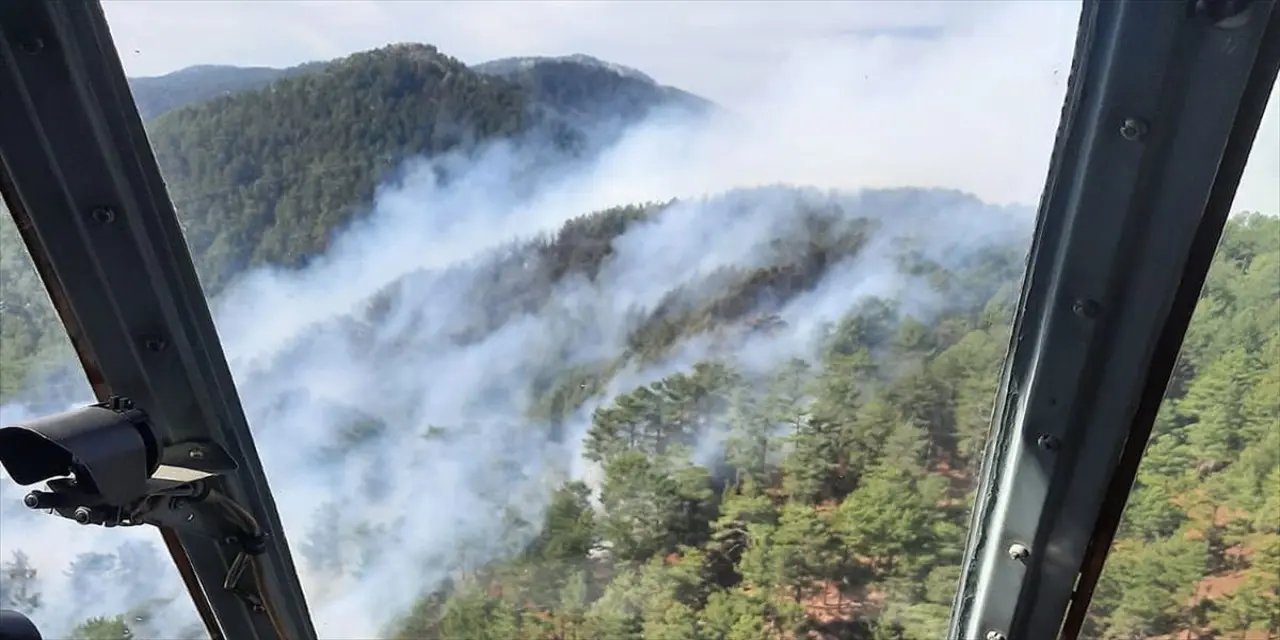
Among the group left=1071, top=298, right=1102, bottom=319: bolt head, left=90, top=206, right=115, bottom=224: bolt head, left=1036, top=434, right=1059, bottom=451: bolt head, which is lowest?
left=1036, top=434, right=1059, bottom=451: bolt head

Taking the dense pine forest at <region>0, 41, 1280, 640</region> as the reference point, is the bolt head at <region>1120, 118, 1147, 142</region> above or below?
above

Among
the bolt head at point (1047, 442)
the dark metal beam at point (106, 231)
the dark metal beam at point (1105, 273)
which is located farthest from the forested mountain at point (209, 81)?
the bolt head at point (1047, 442)

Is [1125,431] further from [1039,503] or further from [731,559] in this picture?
[731,559]

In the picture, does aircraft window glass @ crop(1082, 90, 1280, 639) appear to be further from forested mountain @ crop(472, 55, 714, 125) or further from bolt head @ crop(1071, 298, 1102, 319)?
forested mountain @ crop(472, 55, 714, 125)

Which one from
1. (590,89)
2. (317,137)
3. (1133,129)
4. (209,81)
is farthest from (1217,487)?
(209,81)

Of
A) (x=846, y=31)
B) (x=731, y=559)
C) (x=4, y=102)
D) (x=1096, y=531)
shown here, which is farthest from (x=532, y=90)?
(x=1096, y=531)

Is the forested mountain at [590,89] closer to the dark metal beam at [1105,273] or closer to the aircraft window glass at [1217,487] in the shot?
the dark metal beam at [1105,273]

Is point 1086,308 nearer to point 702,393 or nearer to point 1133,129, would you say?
point 1133,129

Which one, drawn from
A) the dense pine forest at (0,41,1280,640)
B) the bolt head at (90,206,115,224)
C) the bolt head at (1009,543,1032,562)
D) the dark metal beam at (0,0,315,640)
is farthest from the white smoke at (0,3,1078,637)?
the bolt head at (1009,543,1032,562)
